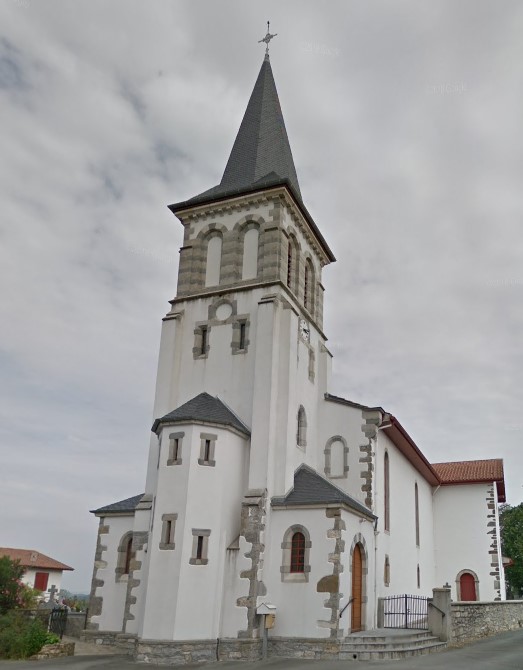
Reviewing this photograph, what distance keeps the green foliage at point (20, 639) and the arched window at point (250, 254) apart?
12663mm

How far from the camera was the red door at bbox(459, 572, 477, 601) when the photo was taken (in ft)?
106

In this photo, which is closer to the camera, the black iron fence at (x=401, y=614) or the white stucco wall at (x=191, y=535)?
the white stucco wall at (x=191, y=535)

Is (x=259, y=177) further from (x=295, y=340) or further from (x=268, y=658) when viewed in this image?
(x=268, y=658)

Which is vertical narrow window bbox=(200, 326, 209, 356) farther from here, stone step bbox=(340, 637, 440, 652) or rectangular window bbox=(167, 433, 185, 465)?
stone step bbox=(340, 637, 440, 652)

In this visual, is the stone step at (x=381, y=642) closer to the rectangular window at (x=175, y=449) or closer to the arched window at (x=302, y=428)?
the rectangular window at (x=175, y=449)

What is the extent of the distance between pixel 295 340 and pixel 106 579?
9.71 metres

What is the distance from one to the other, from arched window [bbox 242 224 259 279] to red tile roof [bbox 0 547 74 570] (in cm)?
3316

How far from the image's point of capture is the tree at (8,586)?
65.5 ft

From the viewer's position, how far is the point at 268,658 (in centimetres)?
1705

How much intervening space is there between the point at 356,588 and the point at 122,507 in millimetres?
7830

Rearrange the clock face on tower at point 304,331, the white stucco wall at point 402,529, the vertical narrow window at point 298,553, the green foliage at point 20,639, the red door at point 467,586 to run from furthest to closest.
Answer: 1. the red door at point 467,586
2. the clock face on tower at point 304,331
3. the white stucco wall at point 402,529
4. the vertical narrow window at point 298,553
5. the green foliage at point 20,639

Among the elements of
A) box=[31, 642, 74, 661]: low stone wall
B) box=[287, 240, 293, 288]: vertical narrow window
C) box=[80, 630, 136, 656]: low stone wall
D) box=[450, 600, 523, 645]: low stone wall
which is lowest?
box=[31, 642, 74, 661]: low stone wall

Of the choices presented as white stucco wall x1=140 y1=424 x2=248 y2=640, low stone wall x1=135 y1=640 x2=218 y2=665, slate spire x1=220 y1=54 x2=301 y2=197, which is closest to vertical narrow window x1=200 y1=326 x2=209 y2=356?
white stucco wall x1=140 y1=424 x2=248 y2=640

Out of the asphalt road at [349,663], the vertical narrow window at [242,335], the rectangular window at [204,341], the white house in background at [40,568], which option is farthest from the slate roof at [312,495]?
the white house in background at [40,568]
